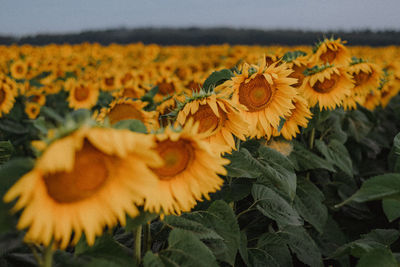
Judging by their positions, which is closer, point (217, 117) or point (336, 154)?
point (217, 117)

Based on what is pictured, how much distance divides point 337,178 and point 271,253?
5.18 ft

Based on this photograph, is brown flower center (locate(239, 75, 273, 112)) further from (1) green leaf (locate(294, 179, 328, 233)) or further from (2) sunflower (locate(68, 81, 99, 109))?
(2) sunflower (locate(68, 81, 99, 109))

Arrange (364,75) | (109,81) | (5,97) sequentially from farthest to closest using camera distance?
(109,81) < (5,97) < (364,75)

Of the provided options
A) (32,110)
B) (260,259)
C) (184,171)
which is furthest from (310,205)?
(32,110)

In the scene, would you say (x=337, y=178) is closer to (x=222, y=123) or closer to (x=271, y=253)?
(x=271, y=253)

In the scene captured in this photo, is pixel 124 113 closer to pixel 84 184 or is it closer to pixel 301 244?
pixel 301 244

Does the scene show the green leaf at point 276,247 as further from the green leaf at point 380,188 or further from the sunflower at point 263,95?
the green leaf at point 380,188

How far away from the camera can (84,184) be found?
100 cm

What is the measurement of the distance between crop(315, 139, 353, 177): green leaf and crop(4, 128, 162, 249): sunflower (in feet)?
7.30

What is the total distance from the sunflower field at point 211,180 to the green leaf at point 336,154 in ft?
0.04

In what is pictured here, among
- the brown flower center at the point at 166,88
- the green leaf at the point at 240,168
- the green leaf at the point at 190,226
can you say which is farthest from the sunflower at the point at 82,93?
the green leaf at the point at 190,226

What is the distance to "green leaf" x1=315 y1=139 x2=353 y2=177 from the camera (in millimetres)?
2906

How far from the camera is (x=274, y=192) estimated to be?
6.85 feet

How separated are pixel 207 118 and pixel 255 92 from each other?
484 millimetres
